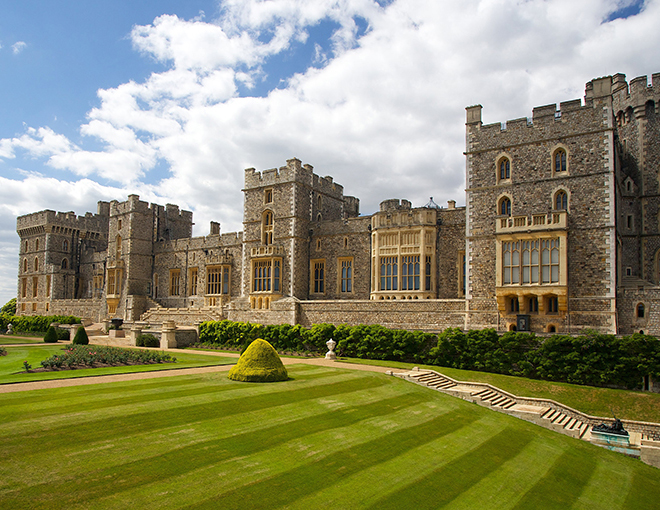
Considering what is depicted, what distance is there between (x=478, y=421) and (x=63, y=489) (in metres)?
12.8

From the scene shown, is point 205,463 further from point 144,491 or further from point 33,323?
point 33,323

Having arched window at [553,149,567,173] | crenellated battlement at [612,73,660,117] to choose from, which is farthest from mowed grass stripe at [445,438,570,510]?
crenellated battlement at [612,73,660,117]

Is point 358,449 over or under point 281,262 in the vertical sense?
under

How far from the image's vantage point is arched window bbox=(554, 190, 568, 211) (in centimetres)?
2580

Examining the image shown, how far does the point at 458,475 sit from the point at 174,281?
4230cm

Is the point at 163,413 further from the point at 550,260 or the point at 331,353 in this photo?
the point at 550,260

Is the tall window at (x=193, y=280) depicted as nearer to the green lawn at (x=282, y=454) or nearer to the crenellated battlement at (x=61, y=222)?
the crenellated battlement at (x=61, y=222)

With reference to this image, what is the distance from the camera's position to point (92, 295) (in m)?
58.0

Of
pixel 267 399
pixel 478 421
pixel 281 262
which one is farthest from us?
pixel 281 262

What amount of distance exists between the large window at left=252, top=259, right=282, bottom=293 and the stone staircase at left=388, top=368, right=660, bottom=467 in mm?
17440

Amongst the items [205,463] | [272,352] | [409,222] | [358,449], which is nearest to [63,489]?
[205,463]

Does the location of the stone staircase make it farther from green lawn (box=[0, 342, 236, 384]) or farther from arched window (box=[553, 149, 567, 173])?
arched window (box=[553, 149, 567, 173])

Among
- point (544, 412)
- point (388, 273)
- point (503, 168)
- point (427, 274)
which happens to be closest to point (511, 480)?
point (544, 412)

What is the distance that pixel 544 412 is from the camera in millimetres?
19406
